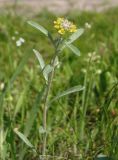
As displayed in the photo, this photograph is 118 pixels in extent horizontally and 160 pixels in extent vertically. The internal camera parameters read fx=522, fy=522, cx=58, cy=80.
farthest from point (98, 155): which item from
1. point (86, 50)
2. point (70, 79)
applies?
point (86, 50)

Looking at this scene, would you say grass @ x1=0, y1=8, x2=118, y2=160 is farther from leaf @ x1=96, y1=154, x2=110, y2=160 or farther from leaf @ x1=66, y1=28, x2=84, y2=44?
leaf @ x1=66, y1=28, x2=84, y2=44

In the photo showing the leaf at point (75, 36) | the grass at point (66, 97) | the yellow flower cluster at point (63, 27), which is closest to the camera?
the yellow flower cluster at point (63, 27)

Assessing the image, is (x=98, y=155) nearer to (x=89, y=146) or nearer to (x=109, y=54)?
(x=89, y=146)

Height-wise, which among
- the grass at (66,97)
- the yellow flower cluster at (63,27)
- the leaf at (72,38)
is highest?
the yellow flower cluster at (63,27)

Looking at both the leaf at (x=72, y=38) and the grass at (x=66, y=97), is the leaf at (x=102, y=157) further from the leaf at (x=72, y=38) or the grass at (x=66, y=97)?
the leaf at (x=72, y=38)

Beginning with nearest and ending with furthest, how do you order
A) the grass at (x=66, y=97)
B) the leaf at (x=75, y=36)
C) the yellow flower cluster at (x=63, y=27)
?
the yellow flower cluster at (x=63, y=27), the leaf at (x=75, y=36), the grass at (x=66, y=97)

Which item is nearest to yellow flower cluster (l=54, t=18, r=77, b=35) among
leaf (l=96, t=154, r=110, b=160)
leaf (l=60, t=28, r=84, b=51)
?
leaf (l=60, t=28, r=84, b=51)

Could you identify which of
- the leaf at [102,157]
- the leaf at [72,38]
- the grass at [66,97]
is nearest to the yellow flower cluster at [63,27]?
the leaf at [72,38]

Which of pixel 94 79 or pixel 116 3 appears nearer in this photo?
pixel 94 79

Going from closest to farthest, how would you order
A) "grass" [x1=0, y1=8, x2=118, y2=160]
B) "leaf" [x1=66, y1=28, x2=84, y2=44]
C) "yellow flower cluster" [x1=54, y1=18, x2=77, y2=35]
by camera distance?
"yellow flower cluster" [x1=54, y1=18, x2=77, y2=35], "leaf" [x1=66, y1=28, x2=84, y2=44], "grass" [x1=0, y1=8, x2=118, y2=160]
